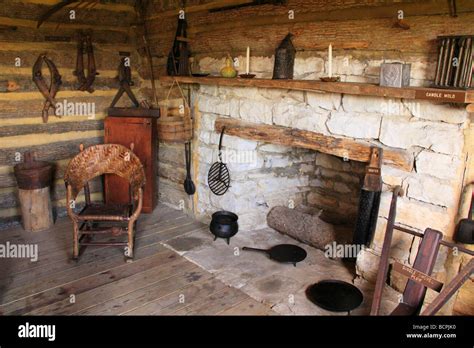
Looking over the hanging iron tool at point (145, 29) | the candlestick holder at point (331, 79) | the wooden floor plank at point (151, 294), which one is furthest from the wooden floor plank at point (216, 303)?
the hanging iron tool at point (145, 29)

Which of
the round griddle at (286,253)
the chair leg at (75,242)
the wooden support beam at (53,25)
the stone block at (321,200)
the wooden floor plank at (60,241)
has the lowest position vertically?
the wooden floor plank at (60,241)

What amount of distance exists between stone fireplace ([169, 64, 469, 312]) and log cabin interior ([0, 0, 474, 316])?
0.01 metres

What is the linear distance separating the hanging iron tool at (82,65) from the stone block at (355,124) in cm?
279

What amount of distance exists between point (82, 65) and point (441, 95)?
144 inches

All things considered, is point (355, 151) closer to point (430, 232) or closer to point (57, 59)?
point (430, 232)

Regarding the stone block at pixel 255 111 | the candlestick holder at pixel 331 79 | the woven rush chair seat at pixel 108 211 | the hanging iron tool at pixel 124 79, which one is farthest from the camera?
the hanging iron tool at pixel 124 79

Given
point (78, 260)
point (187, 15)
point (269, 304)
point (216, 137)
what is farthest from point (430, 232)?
point (187, 15)

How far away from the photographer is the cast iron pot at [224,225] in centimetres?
388

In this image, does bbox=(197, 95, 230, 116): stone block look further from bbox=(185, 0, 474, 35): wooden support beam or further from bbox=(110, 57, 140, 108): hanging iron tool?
bbox=(110, 57, 140, 108): hanging iron tool

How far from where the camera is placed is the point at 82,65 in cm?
454

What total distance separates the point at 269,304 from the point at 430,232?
121 centimetres

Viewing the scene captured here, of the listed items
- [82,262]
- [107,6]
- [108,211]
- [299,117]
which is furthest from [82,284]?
[107,6]

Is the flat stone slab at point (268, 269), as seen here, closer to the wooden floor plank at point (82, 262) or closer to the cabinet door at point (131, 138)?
the wooden floor plank at point (82, 262)

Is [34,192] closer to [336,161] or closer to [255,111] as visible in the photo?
[255,111]
